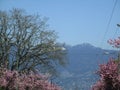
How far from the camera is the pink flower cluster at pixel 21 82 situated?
33188 mm

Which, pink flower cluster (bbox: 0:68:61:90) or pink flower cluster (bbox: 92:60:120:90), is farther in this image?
pink flower cluster (bbox: 0:68:61:90)

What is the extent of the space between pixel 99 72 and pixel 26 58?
43.6 metres

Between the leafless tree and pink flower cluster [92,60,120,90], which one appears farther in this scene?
the leafless tree

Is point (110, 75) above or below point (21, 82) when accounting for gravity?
below

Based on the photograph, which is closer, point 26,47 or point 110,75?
point 110,75

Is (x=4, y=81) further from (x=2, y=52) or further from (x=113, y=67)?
(x=2, y=52)

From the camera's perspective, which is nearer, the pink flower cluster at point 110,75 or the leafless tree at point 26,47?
the pink flower cluster at point 110,75

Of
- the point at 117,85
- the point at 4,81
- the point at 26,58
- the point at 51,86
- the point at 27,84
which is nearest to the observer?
the point at 117,85

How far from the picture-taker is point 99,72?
650 inches

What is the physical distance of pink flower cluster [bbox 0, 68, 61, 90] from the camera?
109ft

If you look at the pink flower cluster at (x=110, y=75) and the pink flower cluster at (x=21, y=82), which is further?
the pink flower cluster at (x=21, y=82)

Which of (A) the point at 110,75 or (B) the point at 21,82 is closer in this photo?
(A) the point at 110,75

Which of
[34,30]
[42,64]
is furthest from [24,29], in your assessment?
[42,64]

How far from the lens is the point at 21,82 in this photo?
3638 cm
